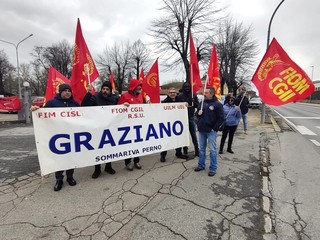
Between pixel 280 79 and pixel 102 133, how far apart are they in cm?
388

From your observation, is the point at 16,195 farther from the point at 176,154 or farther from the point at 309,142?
the point at 309,142

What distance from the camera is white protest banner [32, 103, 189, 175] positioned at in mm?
3893

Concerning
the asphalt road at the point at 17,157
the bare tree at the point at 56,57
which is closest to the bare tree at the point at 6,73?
the bare tree at the point at 56,57

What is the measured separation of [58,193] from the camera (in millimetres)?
3826

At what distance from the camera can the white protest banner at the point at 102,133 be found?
389cm

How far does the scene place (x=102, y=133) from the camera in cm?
437

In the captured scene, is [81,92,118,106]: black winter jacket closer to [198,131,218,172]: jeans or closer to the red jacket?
the red jacket

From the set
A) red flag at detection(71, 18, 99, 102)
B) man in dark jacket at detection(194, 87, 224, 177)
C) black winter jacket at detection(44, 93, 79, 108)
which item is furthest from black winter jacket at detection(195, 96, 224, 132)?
red flag at detection(71, 18, 99, 102)

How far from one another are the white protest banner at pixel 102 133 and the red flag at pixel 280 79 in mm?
1857

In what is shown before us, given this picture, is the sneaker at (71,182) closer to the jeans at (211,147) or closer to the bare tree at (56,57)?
the jeans at (211,147)

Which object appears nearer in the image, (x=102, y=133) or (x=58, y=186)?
(x=58, y=186)


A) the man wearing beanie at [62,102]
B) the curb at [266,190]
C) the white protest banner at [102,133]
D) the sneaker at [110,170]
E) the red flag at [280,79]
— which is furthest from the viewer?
the sneaker at [110,170]

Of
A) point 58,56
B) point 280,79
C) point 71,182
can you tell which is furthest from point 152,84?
point 58,56

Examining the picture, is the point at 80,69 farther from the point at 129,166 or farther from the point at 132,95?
the point at 129,166
